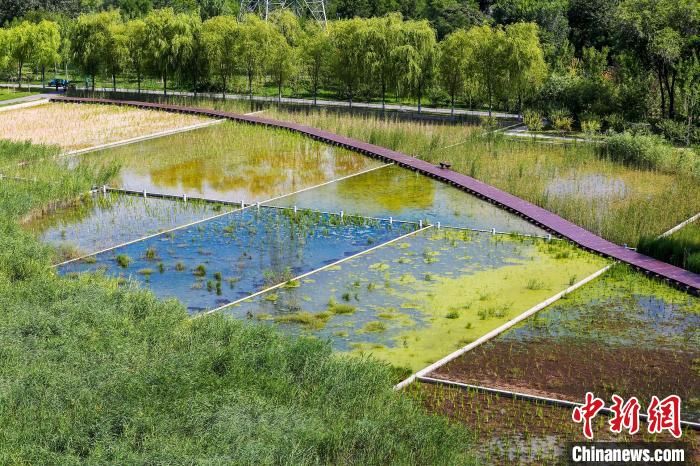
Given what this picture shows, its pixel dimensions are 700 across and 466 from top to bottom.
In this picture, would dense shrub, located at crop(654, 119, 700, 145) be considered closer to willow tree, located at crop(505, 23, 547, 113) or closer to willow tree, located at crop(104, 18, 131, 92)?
willow tree, located at crop(505, 23, 547, 113)

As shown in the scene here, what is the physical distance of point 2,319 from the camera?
13008 mm

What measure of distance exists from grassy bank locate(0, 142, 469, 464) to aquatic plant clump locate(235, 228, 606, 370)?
1997 mm

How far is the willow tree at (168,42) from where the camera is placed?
39.1 meters

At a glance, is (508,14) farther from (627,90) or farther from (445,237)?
(445,237)

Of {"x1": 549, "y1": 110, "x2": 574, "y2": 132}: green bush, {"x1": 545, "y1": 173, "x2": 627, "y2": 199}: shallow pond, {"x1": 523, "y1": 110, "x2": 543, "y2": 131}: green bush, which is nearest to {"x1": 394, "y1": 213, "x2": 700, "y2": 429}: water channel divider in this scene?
{"x1": 545, "y1": 173, "x2": 627, "y2": 199}: shallow pond

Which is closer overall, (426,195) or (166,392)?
→ (166,392)

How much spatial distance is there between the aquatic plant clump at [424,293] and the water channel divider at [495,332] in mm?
174

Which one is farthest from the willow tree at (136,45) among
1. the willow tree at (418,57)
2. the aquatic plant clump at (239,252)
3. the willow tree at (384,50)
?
the aquatic plant clump at (239,252)

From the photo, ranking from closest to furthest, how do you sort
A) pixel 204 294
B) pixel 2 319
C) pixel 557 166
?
pixel 2 319, pixel 204 294, pixel 557 166

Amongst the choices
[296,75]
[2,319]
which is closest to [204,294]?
[2,319]

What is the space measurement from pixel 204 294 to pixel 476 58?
19.7 meters

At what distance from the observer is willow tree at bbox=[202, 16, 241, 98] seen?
125 feet

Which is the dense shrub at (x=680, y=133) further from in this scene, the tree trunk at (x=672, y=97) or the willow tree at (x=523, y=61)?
the willow tree at (x=523, y=61)

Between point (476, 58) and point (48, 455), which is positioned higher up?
point (476, 58)
